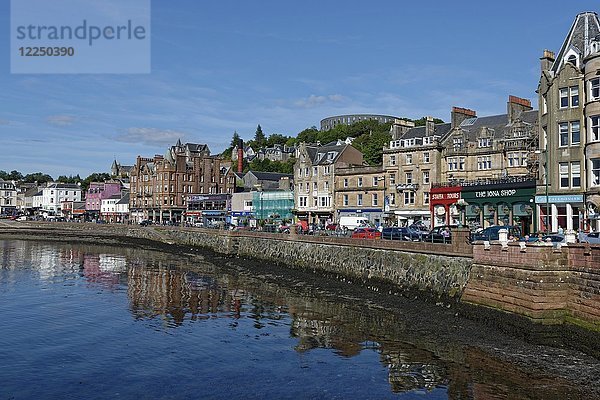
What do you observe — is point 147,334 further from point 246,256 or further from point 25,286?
point 246,256

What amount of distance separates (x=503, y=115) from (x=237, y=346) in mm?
50707

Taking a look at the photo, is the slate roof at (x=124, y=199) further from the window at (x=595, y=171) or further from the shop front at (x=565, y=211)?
the window at (x=595, y=171)

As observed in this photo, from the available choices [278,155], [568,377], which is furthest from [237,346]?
[278,155]

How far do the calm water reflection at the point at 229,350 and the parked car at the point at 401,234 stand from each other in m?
8.49

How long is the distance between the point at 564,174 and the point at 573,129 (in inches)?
132

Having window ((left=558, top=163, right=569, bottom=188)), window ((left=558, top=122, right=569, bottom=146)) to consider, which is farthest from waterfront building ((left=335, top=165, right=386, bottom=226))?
window ((left=558, top=122, right=569, bottom=146))

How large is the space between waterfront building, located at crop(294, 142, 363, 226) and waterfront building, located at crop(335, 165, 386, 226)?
65.1 inches

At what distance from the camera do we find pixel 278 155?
177375 mm

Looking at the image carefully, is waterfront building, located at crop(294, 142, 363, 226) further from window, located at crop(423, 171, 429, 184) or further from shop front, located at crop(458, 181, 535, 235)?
shop front, located at crop(458, 181, 535, 235)

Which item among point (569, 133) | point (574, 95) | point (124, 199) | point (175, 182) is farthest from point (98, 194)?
point (574, 95)

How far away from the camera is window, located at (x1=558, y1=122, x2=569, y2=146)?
40.8 metres

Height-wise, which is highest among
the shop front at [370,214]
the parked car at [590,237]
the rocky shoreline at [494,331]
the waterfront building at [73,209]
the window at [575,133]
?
the window at [575,133]

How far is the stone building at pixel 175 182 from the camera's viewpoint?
378 ft

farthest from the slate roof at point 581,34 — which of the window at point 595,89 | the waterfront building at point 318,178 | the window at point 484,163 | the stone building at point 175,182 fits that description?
the stone building at point 175,182
